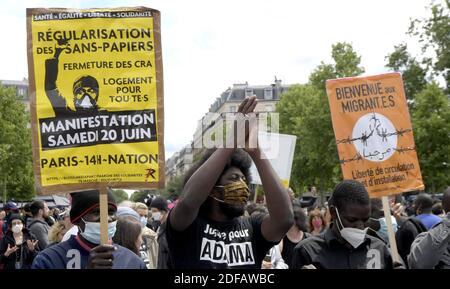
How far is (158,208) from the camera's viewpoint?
40.9ft

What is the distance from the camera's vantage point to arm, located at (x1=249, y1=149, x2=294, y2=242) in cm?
378

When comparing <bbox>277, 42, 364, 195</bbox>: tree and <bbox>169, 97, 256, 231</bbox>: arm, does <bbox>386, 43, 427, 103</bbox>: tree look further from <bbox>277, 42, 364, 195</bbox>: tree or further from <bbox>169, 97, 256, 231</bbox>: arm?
<bbox>169, 97, 256, 231</bbox>: arm

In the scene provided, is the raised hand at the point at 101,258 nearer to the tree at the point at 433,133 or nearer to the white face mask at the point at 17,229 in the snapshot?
the white face mask at the point at 17,229

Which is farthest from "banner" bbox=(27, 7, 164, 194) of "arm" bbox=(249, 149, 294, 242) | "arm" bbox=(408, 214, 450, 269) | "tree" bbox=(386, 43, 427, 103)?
"tree" bbox=(386, 43, 427, 103)

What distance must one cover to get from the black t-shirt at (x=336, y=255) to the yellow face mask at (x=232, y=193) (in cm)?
82

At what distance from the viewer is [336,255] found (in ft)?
14.5

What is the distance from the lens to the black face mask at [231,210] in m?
3.80

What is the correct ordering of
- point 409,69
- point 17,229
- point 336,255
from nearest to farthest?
1. point 336,255
2. point 17,229
3. point 409,69

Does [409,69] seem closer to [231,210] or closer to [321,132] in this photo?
[321,132]

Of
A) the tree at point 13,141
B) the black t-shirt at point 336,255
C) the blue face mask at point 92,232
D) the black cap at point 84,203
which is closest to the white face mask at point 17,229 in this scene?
the black cap at point 84,203

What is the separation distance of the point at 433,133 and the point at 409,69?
6.78 metres

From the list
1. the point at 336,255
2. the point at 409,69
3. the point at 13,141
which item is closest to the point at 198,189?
the point at 336,255

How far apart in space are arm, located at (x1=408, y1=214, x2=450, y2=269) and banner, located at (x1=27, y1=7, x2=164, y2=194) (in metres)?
1.84

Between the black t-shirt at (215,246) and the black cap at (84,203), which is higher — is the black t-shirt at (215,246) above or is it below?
below
